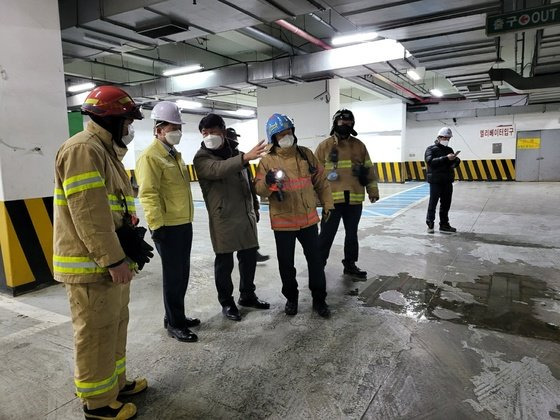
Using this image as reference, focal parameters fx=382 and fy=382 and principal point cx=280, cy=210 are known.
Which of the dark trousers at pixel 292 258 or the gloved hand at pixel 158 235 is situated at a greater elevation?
the gloved hand at pixel 158 235

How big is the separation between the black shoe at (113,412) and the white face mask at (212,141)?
1704 mm

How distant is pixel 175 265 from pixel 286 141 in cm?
118

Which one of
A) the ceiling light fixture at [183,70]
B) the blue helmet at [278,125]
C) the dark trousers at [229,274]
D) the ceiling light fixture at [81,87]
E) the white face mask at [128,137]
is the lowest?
the dark trousers at [229,274]

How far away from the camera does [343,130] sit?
12.2ft

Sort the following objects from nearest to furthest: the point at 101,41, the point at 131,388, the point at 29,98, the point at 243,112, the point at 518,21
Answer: the point at 131,388 → the point at 29,98 → the point at 518,21 → the point at 101,41 → the point at 243,112

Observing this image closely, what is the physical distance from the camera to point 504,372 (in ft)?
7.09

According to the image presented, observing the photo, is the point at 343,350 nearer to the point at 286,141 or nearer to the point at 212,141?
the point at 286,141

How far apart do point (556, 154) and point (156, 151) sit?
16286 mm

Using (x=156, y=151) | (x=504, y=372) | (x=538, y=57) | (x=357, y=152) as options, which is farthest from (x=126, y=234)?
(x=538, y=57)

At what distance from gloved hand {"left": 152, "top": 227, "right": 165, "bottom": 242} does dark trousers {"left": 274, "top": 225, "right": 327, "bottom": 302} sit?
2.85 feet

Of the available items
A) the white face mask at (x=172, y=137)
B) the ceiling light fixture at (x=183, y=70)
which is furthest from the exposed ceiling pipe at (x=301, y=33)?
the white face mask at (x=172, y=137)

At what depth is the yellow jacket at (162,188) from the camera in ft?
7.88

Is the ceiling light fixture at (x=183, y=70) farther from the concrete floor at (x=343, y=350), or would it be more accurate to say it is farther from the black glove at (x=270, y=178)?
the black glove at (x=270, y=178)

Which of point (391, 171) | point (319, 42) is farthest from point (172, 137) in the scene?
point (391, 171)
